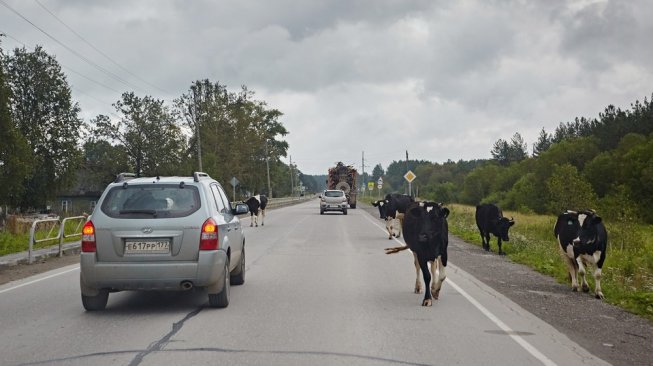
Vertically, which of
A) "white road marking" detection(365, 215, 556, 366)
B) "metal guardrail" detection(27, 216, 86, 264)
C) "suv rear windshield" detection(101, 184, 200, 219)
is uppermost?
"suv rear windshield" detection(101, 184, 200, 219)

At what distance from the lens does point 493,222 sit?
18.9 m

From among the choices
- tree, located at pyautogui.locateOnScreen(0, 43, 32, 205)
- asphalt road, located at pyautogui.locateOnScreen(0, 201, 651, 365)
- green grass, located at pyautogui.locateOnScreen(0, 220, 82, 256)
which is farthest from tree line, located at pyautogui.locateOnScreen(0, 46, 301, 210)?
asphalt road, located at pyautogui.locateOnScreen(0, 201, 651, 365)

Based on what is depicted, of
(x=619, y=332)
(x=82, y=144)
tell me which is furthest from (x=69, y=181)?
(x=619, y=332)

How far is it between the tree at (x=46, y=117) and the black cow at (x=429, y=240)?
154ft

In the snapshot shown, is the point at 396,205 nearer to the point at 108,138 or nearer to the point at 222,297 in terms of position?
the point at 222,297

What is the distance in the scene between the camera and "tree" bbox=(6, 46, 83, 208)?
51438 millimetres

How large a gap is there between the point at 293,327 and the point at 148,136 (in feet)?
216

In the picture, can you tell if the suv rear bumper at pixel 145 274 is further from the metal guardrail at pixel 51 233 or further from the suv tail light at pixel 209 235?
the metal guardrail at pixel 51 233

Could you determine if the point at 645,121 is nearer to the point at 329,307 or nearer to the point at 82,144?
the point at 82,144

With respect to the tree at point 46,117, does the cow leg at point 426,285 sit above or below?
below

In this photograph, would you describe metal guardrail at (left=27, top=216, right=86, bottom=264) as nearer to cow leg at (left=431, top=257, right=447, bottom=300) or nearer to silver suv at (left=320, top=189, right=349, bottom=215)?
cow leg at (left=431, top=257, right=447, bottom=300)

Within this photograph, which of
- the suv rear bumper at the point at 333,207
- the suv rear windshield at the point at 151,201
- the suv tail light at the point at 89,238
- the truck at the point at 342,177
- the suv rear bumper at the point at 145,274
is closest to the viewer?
the suv rear bumper at the point at 145,274

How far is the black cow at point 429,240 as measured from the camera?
9453 mm

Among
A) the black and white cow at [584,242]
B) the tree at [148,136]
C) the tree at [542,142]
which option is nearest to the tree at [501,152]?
the tree at [542,142]
